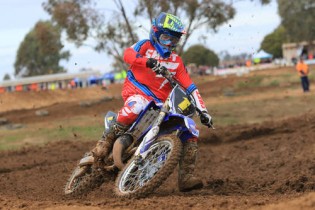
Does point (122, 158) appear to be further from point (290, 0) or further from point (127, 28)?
point (290, 0)

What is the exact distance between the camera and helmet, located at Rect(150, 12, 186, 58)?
7.13 m

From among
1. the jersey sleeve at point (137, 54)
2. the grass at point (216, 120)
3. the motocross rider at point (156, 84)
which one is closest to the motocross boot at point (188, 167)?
the motocross rider at point (156, 84)

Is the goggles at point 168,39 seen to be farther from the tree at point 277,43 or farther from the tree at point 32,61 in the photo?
the tree at point 32,61

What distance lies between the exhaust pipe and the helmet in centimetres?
117

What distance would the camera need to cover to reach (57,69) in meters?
84.4

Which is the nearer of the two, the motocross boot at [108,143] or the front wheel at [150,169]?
the front wheel at [150,169]

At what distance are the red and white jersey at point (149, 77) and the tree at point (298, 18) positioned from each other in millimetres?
43741

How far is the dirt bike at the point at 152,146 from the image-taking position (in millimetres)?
6500

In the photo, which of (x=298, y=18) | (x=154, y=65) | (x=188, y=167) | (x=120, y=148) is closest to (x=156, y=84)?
(x=154, y=65)

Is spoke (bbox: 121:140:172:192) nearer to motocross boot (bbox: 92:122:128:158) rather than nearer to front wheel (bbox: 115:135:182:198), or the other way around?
front wheel (bbox: 115:135:182:198)

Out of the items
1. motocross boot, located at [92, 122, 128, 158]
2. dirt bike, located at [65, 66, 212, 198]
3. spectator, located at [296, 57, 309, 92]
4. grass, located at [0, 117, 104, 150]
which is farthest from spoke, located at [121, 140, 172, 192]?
spectator, located at [296, 57, 309, 92]

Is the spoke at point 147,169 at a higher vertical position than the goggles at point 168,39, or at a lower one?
lower

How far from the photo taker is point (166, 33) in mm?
7191

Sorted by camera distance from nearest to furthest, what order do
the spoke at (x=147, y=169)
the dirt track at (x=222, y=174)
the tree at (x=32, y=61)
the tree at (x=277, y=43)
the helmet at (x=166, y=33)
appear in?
1. the dirt track at (x=222, y=174)
2. the spoke at (x=147, y=169)
3. the helmet at (x=166, y=33)
4. the tree at (x=277, y=43)
5. the tree at (x=32, y=61)
